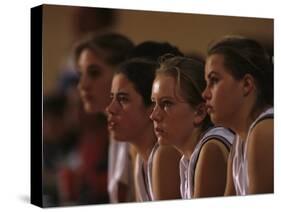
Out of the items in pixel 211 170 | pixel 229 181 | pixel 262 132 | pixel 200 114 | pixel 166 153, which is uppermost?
pixel 200 114

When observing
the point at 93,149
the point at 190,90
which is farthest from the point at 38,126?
the point at 190,90

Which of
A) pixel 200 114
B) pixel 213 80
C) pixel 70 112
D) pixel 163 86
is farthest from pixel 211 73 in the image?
pixel 70 112

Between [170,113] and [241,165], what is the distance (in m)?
0.83

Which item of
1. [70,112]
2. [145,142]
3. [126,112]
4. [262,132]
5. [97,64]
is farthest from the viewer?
[262,132]

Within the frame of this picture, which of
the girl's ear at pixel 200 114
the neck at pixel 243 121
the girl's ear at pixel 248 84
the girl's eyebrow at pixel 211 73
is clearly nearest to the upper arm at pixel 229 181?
the neck at pixel 243 121

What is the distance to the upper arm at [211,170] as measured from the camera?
6.95 metres

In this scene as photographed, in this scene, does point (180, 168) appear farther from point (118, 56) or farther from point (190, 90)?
point (118, 56)

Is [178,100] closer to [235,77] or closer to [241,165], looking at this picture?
[235,77]

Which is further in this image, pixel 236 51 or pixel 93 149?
pixel 236 51

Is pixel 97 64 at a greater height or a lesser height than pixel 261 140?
greater

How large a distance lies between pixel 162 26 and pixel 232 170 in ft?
4.41

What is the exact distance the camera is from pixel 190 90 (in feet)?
22.6

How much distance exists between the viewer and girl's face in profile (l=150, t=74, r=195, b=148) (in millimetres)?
6773

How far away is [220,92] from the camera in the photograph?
23.0 ft
